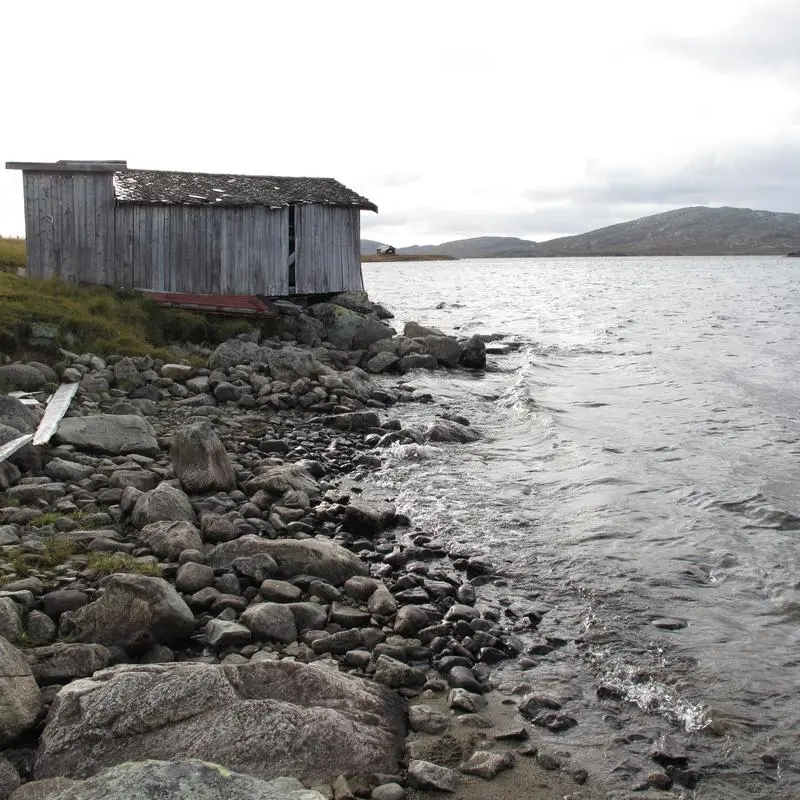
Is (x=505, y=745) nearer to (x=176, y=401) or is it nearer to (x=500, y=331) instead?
(x=176, y=401)

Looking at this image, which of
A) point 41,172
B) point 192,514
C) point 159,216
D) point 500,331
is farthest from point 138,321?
point 500,331

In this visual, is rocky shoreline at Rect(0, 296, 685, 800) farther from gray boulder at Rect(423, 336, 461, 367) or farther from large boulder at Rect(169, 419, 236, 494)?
gray boulder at Rect(423, 336, 461, 367)

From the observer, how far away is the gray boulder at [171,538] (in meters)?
7.59

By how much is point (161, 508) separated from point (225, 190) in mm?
17442

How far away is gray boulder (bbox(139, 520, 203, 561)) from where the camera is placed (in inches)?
299

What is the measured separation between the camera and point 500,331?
1449 inches

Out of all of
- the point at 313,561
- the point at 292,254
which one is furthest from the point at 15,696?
the point at 292,254

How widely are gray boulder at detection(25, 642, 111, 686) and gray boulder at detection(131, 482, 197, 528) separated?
2.67 m

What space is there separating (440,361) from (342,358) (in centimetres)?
360

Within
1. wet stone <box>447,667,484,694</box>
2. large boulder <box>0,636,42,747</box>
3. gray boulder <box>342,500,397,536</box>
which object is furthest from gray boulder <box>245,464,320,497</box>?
large boulder <box>0,636,42,747</box>

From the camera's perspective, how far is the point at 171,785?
3.68 metres

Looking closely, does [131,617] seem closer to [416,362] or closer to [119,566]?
[119,566]

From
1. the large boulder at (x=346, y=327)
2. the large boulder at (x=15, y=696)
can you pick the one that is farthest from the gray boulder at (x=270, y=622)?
the large boulder at (x=346, y=327)

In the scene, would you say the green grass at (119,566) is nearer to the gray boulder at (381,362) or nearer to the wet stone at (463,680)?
the wet stone at (463,680)
